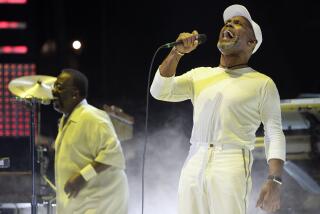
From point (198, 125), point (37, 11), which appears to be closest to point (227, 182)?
point (198, 125)

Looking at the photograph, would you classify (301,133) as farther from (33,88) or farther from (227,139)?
(227,139)

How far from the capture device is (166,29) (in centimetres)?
746

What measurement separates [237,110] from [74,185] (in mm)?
1125

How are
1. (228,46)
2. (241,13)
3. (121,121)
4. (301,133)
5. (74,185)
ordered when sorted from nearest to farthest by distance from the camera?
1. (228,46)
2. (241,13)
3. (74,185)
4. (301,133)
5. (121,121)

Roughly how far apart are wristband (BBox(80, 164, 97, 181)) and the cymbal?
8.48ft

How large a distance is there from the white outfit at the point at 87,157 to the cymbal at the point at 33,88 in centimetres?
238

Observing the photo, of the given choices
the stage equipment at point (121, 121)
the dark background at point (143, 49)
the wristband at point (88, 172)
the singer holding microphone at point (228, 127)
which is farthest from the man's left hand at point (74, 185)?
the dark background at point (143, 49)

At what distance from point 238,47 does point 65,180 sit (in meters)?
1.33

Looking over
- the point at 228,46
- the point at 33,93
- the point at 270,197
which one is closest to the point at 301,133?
the point at 33,93

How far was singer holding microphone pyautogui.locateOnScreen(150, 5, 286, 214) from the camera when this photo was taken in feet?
10.9

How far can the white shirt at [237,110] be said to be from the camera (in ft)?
11.1

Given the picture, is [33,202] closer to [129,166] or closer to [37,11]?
[129,166]

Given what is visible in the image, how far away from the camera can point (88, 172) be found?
12.9 feet

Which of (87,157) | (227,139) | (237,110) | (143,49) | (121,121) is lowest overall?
(121,121)
